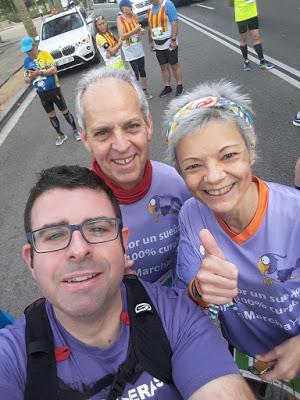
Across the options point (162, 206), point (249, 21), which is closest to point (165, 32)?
point (249, 21)

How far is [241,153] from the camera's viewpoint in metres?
1.76

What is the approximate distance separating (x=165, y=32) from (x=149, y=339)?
292 inches

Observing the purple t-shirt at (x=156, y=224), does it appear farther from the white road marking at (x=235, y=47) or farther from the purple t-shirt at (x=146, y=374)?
the white road marking at (x=235, y=47)

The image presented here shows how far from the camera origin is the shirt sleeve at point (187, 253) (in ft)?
6.22

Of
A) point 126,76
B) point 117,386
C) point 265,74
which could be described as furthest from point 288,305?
point 265,74

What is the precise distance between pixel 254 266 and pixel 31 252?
97 centimetres

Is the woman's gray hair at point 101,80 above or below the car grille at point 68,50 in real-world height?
above

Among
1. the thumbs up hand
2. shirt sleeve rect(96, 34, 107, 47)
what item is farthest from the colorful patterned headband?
shirt sleeve rect(96, 34, 107, 47)

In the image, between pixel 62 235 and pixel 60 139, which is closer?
pixel 62 235

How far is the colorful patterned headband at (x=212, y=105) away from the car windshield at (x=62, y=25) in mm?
13211

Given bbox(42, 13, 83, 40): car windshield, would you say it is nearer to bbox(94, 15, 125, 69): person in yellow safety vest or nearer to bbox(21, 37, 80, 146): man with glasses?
bbox(94, 15, 125, 69): person in yellow safety vest

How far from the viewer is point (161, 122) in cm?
723

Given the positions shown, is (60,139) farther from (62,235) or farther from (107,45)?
(62,235)

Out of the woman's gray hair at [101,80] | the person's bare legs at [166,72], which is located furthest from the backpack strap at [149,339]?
the person's bare legs at [166,72]
